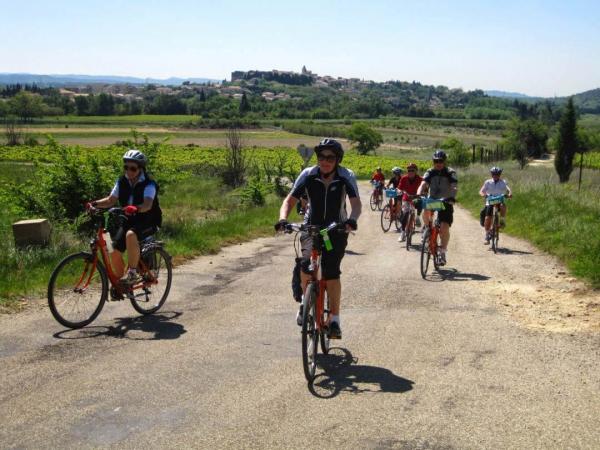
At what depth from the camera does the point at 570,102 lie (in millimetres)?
78062

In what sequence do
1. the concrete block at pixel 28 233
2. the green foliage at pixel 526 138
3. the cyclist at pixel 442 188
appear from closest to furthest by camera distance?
the concrete block at pixel 28 233 < the cyclist at pixel 442 188 < the green foliage at pixel 526 138

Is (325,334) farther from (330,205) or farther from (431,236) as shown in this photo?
(431,236)

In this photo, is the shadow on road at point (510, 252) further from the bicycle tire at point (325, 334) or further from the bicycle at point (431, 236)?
the bicycle tire at point (325, 334)

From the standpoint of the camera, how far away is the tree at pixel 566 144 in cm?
6969

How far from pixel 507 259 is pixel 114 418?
10618 millimetres

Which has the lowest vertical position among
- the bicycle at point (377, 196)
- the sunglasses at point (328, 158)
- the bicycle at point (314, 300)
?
the bicycle at point (377, 196)

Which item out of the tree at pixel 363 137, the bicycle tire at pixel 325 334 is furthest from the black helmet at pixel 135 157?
the tree at pixel 363 137

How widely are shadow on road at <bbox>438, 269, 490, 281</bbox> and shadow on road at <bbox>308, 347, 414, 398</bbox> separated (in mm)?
5392

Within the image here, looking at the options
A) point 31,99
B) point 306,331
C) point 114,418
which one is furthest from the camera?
point 31,99

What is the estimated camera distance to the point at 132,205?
7.54m

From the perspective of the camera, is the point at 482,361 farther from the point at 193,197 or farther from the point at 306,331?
the point at 193,197

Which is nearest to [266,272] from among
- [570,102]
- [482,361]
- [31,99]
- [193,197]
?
[482,361]

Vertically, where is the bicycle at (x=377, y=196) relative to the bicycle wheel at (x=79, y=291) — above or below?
below

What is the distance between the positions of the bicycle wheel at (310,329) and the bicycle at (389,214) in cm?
1301
